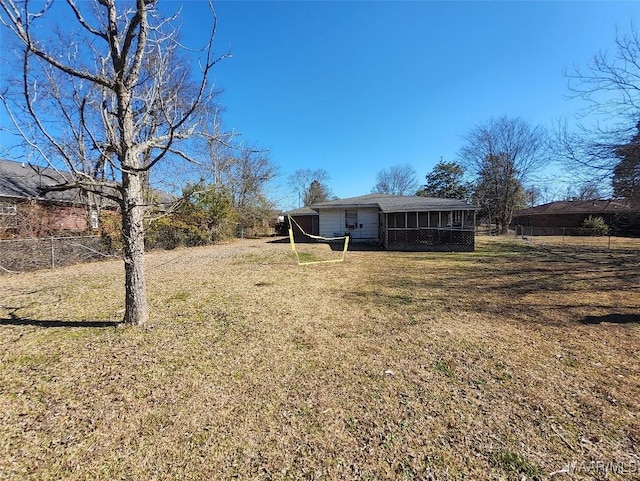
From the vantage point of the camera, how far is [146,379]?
9.66 feet

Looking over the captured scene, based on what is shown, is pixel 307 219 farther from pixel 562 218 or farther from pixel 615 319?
pixel 562 218

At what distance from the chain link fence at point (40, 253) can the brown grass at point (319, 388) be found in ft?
12.3

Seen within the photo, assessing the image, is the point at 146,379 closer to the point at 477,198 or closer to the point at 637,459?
the point at 637,459

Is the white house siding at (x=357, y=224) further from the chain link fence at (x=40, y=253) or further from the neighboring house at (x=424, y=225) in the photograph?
the chain link fence at (x=40, y=253)

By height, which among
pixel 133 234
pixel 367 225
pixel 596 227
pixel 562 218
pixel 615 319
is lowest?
pixel 615 319

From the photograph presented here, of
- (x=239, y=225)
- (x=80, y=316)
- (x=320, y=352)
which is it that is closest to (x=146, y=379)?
(x=320, y=352)

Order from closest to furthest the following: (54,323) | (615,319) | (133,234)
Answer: (133,234)
(54,323)
(615,319)

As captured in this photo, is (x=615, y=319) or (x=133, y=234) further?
(x=615, y=319)

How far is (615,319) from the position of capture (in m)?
4.81

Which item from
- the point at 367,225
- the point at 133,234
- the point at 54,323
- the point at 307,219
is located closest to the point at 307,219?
the point at 307,219


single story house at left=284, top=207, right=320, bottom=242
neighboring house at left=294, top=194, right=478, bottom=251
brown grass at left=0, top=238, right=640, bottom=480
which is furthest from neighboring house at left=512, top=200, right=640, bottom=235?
brown grass at left=0, top=238, right=640, bottom=480

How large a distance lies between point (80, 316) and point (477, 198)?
37.4 metres

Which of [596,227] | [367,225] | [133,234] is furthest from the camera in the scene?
[596,227]

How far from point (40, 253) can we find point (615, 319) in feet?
49.6
